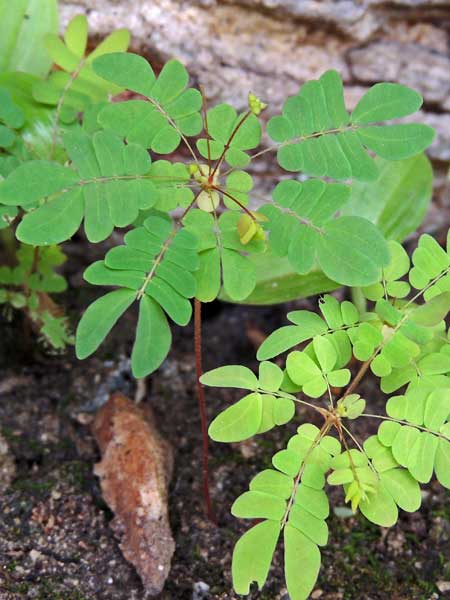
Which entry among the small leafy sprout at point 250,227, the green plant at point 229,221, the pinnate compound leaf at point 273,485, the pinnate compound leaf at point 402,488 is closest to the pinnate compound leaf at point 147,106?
the green plant at point 229,221

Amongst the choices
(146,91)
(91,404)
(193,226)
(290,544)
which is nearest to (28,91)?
(146,91)

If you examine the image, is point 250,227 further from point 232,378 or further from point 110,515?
point 110,515

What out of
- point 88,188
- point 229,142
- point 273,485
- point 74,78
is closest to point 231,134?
point 229,142

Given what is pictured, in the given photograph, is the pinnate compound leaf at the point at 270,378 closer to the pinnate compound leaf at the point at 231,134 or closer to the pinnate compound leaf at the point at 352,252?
the pinnate compound leaf at the point at 352,252

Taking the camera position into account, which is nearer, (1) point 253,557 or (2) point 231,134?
(1) point 253,557

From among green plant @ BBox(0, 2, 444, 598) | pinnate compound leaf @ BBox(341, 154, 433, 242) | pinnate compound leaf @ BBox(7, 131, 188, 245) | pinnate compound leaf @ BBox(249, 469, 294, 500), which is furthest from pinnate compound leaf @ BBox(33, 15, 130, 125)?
pinnate compound leaf @ BBox(249, 469, 294, 500)

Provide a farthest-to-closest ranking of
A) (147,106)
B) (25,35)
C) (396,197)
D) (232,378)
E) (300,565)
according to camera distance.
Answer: (396,197) < (25,35) < (147,106) < (232,378) < (300,565)

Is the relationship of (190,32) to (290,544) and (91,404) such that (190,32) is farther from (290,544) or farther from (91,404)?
(290,544)

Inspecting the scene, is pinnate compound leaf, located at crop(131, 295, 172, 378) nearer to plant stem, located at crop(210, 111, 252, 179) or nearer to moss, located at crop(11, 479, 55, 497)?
plant stem, located at crop(210, 111, 252, 179)
